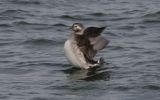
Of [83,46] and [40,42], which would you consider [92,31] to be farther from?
[40,42]

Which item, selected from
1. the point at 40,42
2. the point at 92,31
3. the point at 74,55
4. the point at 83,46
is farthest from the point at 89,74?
the point at 40,42

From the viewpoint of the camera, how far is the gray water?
13539 mm

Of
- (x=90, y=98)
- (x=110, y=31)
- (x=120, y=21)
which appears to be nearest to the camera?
(x=90, y=98)

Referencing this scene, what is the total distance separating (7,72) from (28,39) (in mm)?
3063

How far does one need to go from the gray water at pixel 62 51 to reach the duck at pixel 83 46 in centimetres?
20

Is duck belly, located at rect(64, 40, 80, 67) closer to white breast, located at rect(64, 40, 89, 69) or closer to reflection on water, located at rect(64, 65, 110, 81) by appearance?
white breast, located at rect(64, 40, 89, 69)

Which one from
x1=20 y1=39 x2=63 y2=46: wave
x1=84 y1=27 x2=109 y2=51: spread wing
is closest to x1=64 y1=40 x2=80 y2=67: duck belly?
x1=84 y1=27 x2=109 y2=51: spread wing

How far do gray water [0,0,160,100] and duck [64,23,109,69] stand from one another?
0.20 meters

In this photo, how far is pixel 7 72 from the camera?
15148mm

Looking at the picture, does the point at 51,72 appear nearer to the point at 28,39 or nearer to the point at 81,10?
the point at 28,39

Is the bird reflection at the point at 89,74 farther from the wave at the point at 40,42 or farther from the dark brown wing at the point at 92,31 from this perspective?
the wave at the point at 40,42

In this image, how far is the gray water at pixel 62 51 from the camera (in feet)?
44.4

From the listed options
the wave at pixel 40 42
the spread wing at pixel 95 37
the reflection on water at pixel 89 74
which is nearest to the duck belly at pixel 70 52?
the reflection on water at pixel 89 74

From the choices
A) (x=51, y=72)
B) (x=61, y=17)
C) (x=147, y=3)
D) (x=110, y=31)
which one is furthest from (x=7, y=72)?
(x=147, y=3)
